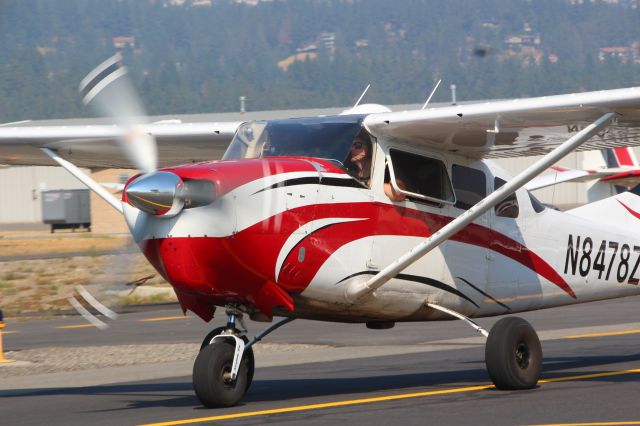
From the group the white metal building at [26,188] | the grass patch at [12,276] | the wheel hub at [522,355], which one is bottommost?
the white metal building at [26,188]

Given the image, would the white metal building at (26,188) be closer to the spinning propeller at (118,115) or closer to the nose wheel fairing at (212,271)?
the spinning propeller at (118,115)

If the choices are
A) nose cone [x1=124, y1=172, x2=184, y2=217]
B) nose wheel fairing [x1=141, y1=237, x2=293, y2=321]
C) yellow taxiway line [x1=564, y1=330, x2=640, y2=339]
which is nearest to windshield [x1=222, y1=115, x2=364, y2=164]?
nose wheel fairing [x1=141, y1=237, x2=293, y2=321]

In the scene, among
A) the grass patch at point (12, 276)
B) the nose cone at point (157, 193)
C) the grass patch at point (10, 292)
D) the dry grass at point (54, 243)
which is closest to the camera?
the nose cone at point (157, 193)

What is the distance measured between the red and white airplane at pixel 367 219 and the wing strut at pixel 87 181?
4 cm

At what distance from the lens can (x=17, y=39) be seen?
18100cm

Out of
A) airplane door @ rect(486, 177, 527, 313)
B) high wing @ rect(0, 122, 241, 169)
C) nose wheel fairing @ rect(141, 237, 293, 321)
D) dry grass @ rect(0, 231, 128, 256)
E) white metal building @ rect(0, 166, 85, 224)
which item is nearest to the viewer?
nose wheel fairing @ rect(141, 237, 293, 321)

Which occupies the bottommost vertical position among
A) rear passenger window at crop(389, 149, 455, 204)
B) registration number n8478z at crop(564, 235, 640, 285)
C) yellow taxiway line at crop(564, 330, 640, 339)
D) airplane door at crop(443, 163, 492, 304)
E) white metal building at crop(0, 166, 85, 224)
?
white metal building at crop(0, 166, 85, 224)

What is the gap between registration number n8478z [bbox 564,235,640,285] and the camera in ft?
42.4

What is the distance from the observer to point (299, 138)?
10867 mm

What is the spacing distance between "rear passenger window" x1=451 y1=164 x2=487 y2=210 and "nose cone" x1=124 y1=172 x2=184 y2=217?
335 cm

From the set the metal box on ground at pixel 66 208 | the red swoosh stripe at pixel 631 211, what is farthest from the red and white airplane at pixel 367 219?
the metal box on ground at pixel 66 208

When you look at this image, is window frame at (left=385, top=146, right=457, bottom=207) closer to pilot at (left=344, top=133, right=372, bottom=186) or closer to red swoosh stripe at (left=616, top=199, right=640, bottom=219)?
pilot at (left=344, top=133, right=372, bottom=186)

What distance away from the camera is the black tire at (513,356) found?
36.6 feet

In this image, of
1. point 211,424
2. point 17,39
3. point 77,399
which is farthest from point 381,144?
point 17,39
